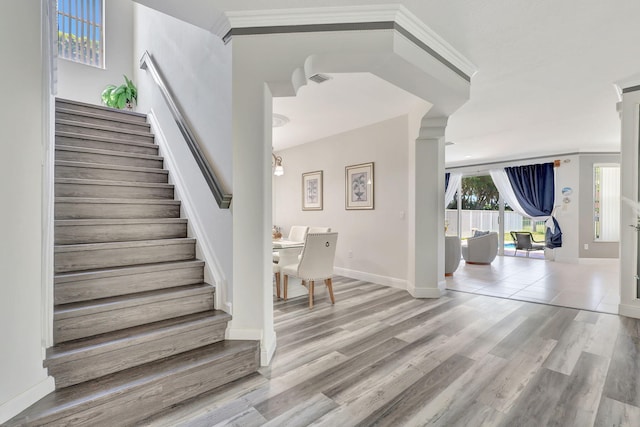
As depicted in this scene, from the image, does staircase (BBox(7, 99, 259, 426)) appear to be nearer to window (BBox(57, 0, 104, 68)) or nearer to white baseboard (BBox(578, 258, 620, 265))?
window (BBox(57, 0, 104, 68))

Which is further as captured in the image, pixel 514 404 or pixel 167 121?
pixel 167 121

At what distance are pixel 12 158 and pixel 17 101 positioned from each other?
11.0 inches

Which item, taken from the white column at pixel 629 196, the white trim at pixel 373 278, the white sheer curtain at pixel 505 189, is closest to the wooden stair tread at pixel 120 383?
the white trim at pixel 373 278

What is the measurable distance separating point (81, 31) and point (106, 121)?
326 cm

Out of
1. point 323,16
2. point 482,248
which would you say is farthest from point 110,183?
point 482,248

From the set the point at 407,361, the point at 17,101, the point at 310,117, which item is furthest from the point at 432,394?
the point at 310,117

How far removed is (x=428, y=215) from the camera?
4047 millimetres

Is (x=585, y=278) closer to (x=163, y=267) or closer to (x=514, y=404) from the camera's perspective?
(x=514, y=404)

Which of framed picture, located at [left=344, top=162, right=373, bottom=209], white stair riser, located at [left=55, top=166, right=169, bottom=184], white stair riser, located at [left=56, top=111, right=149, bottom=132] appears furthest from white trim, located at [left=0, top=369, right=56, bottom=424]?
framed picture, located at [left=344, top=162, right=373, bottom=209]

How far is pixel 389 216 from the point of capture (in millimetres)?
4570

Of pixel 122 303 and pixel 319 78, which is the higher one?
pixel 319 78

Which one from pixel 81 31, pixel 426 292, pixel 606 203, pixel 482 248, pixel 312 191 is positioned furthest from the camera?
pixel 606 203

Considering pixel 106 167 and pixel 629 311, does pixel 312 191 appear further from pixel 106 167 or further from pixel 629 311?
pixel 629 311

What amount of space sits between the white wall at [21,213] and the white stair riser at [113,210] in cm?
97
